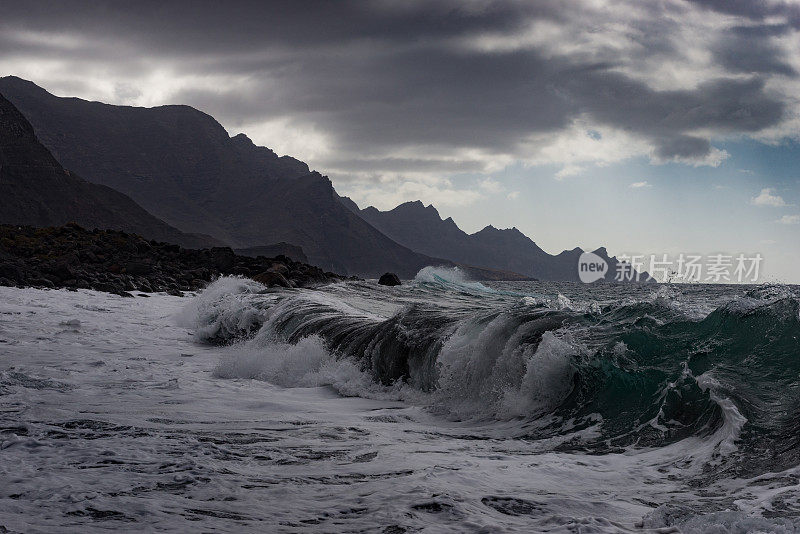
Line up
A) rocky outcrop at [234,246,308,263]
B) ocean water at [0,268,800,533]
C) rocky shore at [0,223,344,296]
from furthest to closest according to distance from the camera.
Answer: rocky outcrop at [234,246,308,263] < rocky shore at [0,223,344,296] < ocean water at [0,268,800,533]

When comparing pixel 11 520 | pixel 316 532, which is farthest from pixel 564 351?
pixel 11 520

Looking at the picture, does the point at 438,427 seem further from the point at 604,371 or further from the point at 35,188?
the point at 35,188

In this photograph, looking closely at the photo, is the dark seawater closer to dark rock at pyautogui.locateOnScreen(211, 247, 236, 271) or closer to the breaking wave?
the breaking wave

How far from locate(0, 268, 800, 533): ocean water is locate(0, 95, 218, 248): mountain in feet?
302

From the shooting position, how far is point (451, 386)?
7.65 m

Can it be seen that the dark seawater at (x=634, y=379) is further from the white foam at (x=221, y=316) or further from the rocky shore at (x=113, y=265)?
the rocky shore at (x=113, y=265)

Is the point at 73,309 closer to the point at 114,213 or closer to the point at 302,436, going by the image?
the point at 302,436

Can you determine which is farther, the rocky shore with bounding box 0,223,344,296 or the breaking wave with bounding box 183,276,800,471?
the rocky shore with bounding box 0,223,344,296

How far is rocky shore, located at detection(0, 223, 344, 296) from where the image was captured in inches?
821

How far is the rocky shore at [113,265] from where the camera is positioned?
68.4ft

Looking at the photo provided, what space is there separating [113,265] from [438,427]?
2303 cm

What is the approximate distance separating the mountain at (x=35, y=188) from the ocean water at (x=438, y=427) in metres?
92.2

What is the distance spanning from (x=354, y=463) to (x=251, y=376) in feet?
16.9

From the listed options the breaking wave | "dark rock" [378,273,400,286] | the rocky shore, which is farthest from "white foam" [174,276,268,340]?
"dark rock" [378,273,400,286]
